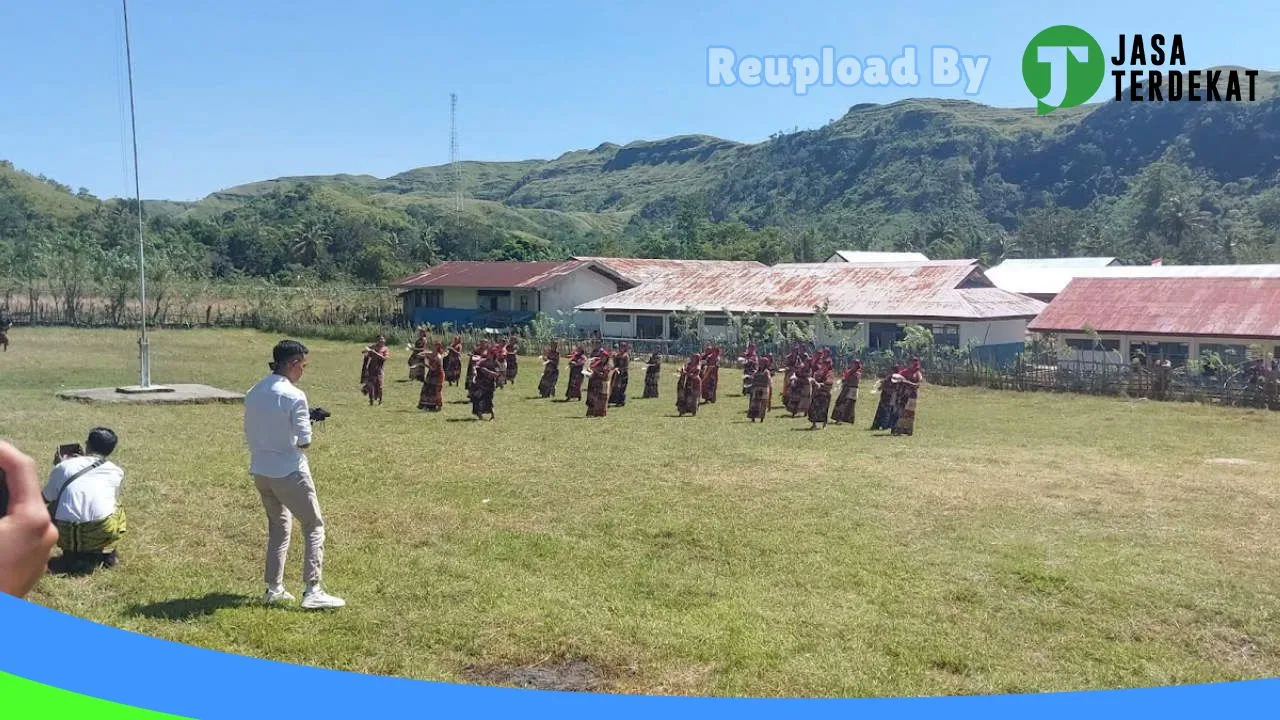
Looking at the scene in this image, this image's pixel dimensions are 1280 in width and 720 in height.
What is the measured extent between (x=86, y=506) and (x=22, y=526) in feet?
17.1

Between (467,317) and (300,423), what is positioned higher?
(300,423)

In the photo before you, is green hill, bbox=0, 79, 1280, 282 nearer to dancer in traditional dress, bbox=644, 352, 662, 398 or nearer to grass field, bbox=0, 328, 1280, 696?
dancer in traditional dress, bbox=644, 352, 662, 398

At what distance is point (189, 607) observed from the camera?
22.2 ft

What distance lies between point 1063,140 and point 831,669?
41.2 m

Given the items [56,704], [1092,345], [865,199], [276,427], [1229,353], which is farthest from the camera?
[865,199]

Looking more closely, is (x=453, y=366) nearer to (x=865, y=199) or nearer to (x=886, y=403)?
(x=886, y=403)

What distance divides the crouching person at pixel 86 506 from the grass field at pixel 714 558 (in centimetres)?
21

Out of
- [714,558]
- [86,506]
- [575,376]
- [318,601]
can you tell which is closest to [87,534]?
[86,506]

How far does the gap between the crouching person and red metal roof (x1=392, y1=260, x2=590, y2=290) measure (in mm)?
33672

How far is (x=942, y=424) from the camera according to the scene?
762 inches

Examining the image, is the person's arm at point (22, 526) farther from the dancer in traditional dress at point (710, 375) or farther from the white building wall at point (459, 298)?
the white building wall at point (459, 298)

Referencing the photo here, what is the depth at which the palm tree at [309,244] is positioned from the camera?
42938 mm

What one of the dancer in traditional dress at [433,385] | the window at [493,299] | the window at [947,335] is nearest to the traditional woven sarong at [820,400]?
the dancer in traditional dress at [433,385]

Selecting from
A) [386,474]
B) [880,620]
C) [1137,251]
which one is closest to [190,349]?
[386,474]
